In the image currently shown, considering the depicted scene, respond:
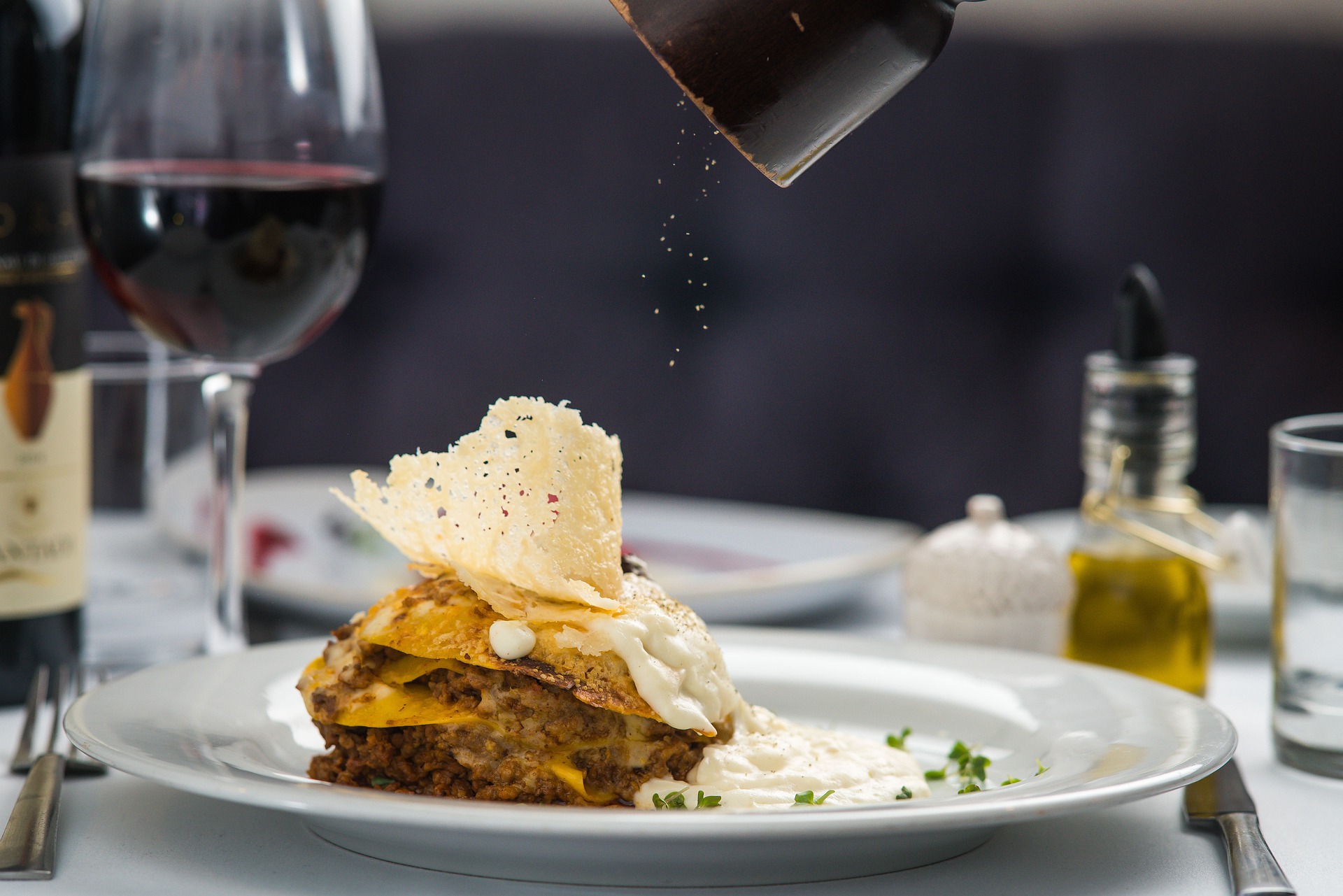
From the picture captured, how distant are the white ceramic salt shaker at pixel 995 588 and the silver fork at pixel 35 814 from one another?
0.69 meters

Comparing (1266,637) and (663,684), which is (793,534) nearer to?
(1266,637)

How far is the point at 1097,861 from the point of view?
0.79 m

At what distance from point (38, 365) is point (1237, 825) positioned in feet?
3.00

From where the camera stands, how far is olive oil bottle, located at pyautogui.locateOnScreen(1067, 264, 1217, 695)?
121cm

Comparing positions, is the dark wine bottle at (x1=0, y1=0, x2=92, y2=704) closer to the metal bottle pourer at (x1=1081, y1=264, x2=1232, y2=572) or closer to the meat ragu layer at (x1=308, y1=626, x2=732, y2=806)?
the meat ragu layer at (x1=308, y1=626, x2=732, y2=806)

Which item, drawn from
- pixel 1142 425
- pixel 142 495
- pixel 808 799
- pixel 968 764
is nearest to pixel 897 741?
pixel 968 764

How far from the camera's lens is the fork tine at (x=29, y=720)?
94 cm

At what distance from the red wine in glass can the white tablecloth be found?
1.28 feet

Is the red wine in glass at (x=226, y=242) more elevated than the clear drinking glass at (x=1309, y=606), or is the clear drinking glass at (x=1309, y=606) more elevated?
the red wine in glass at (x=226, y=242)

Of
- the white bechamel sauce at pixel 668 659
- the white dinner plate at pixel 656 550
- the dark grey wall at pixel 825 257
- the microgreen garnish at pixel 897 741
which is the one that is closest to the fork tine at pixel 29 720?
the white dinner plate at pixel 656 550

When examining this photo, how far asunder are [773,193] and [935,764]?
2.21 meters

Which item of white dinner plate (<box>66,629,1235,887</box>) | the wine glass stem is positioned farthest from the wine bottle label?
white dinner plate (<box>66,629,1235,887</box>)

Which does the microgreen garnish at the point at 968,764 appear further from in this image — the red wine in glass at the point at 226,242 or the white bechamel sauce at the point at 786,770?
the red wine in glass at the point at 226,242

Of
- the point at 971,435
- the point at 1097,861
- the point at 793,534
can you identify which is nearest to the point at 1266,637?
the point at 793,534
